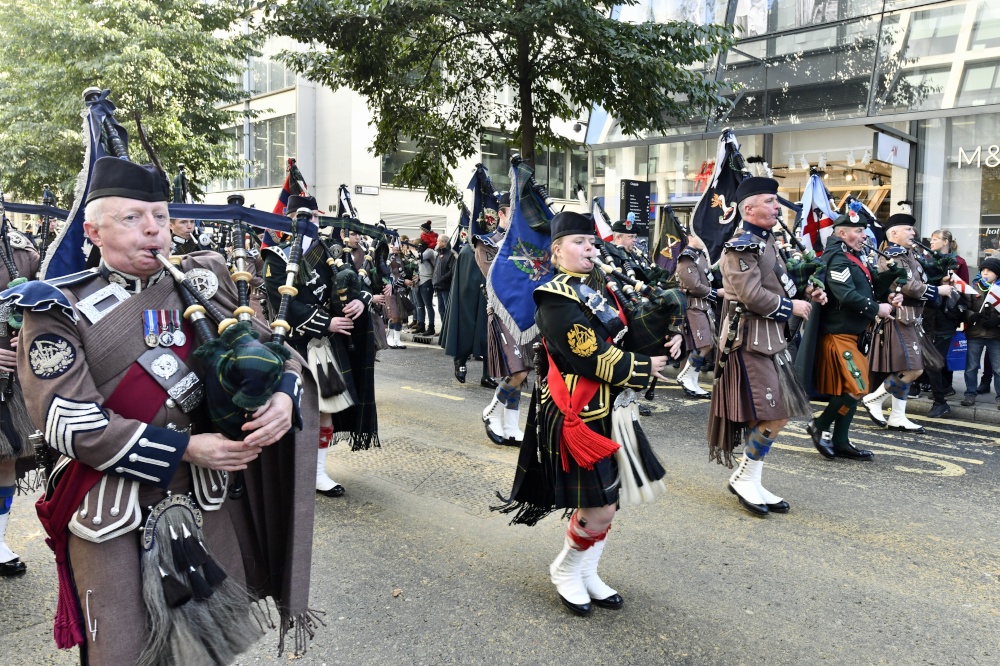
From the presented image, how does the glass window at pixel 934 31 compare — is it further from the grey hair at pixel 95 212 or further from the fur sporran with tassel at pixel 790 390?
the grey hair at pixel 95 212

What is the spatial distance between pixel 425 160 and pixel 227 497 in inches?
483

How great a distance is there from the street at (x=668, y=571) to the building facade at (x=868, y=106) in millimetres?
8545

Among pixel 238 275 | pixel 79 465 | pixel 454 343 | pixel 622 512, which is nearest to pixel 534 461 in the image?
pixel 622 512

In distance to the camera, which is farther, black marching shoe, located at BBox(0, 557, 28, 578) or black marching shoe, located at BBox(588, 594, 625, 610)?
black marching shoe, located at BBox(0, 557, 28, 578)

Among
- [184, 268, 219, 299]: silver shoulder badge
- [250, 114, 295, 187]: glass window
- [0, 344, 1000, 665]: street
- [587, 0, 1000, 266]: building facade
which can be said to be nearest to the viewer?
[184, 268, 219, 299]: silver shoulder badge

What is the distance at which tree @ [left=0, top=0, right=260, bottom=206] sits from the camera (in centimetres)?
1775

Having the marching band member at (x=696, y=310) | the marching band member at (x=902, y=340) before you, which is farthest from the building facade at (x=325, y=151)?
the marching band member at (x=902, y=340)

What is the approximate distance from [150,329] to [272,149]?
97.2 ft

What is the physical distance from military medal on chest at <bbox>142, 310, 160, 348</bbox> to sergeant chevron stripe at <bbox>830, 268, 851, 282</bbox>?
5.46 m

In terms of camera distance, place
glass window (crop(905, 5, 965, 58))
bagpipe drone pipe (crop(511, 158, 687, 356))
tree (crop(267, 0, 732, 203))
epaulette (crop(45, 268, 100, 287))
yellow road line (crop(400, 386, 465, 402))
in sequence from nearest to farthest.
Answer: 1. epaulette (crop(45, 268, 100, 287))
2. bagpipe drone pipe (crop(511, 158, 687, 356))
3. yellow road line (crop(400, 386, 465, 402))
4. tree (crop(267, 0, 732, 203))
5. glass window (crop(905, 5, 965, 58))

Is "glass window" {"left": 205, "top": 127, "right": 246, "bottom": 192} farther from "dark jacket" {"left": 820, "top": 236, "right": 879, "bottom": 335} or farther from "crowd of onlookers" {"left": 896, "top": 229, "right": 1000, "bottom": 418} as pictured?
"dark jacket" {"left": 820, "top": 236, "right": 879, "bottom": 335}

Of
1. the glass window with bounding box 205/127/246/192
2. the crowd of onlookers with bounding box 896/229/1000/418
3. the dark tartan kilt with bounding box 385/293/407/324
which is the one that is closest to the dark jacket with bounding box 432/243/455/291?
the dark tartan kilt with bounding box 385/293/407/324

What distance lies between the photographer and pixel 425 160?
14.2 m

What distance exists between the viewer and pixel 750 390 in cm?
522
